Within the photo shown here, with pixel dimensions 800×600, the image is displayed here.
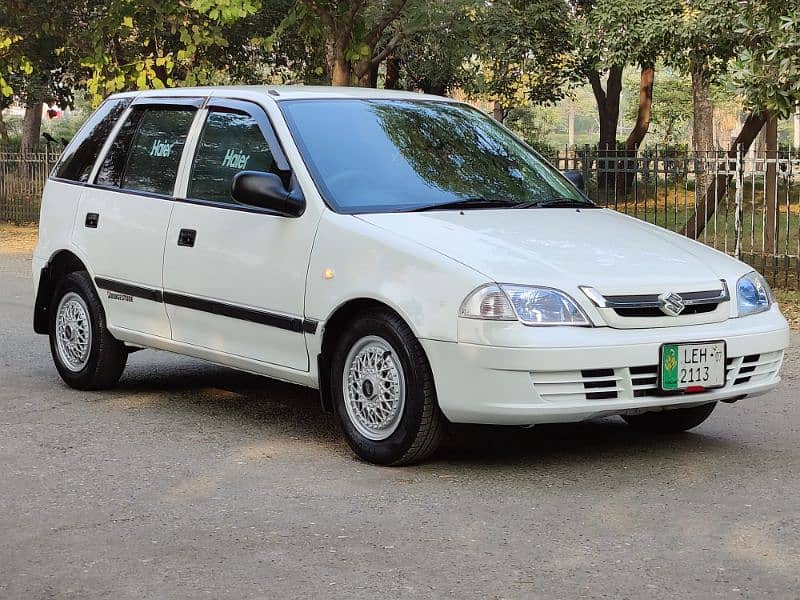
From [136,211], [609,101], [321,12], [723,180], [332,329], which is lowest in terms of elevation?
[332,329]

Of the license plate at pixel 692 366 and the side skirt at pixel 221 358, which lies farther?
the side skirt at pixel 221 358

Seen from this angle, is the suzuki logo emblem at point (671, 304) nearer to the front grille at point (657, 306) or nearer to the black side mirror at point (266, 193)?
the front grille at point (657, 306)

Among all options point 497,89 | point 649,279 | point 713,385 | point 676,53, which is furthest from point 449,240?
point 497,89

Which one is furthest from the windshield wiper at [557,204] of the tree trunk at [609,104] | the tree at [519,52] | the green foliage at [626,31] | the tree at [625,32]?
the tree trunk at [609,104]

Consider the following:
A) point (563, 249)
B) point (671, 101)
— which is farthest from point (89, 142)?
point (671, 101)

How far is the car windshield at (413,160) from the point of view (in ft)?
22.9

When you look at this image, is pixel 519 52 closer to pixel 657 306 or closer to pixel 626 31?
pixel 626 31

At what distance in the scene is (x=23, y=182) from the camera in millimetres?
25203

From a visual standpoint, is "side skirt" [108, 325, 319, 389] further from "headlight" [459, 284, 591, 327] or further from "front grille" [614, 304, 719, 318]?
"front grille" [614, 304, 719, 318]

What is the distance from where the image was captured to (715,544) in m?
5.20

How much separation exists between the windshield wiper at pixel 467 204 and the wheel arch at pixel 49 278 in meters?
2.71

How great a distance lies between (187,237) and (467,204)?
5.14ft

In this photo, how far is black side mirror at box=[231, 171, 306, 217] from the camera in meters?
6.88

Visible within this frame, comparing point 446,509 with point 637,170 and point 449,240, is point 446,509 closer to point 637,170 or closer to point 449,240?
point 449,240
